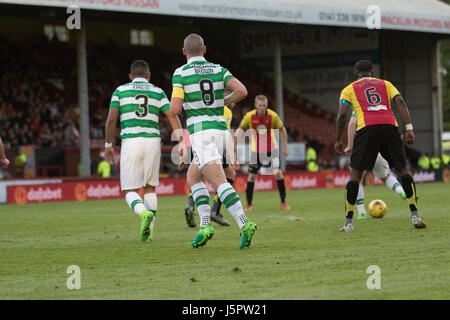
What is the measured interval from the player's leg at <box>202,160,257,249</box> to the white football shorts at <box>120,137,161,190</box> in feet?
4.47

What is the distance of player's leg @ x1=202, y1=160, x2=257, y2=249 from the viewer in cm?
863

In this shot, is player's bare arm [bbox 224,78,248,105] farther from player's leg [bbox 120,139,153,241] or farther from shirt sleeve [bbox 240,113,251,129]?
shirt sleeve [bbox 240,113,251,129]

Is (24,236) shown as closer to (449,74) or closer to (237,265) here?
(237,265)

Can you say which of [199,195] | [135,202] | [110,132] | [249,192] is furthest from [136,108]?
[249,192]

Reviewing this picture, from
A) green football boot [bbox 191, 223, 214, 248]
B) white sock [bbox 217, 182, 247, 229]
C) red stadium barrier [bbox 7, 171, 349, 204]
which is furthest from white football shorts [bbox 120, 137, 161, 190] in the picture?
red stadium barrier [bbox 7, 171, 349, 204]

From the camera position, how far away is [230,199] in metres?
8.73

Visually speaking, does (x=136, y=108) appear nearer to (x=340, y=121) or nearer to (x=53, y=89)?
(x=340, y=121)

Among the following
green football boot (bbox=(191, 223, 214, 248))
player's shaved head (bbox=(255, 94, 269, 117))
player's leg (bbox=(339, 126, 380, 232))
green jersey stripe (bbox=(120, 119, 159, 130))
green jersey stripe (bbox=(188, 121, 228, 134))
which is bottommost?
green football boot (bbox=(191, 223, 214, 248))

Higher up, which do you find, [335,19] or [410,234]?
[335,19]

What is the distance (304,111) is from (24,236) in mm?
29885

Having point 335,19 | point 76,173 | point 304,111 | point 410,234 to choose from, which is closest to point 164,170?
point 76,173

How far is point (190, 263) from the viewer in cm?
774

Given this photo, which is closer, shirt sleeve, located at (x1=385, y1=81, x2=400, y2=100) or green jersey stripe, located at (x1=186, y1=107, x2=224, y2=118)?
green jersey stripe, located at (x1=186, y1=107, x2=224, y2=118)

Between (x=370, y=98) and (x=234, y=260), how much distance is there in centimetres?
358
